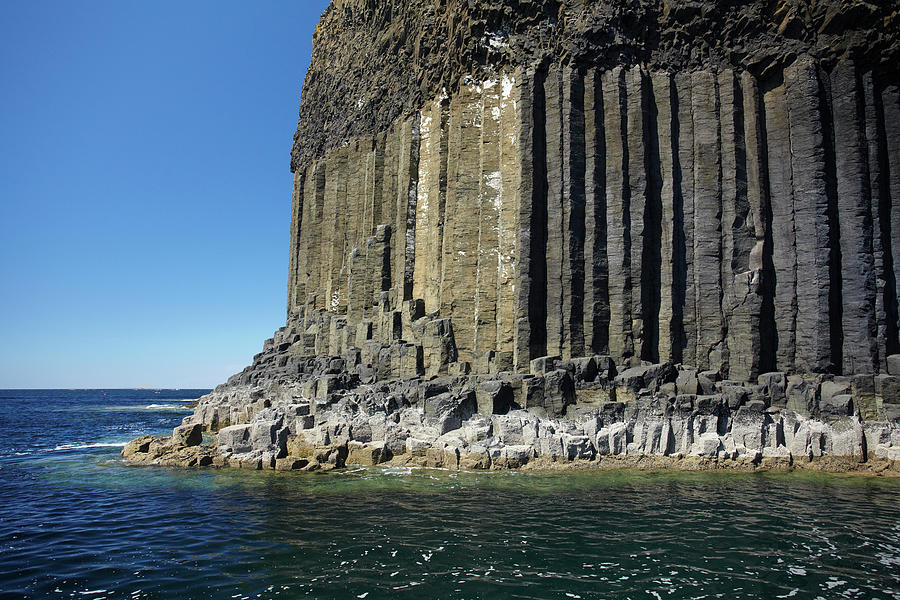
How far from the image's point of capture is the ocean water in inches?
411

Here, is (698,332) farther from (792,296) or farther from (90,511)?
(90,511)

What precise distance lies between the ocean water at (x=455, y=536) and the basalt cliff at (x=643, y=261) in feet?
7.27

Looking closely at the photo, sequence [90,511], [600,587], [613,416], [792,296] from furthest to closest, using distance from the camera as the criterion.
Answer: [792,296]
[613,416]
[90,511]
[600,587]

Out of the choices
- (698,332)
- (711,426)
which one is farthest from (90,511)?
(698,332)

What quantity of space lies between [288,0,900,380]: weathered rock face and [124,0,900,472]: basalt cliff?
82 millimetres

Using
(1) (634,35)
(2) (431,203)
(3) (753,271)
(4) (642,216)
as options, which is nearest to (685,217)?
(4) (642,216)

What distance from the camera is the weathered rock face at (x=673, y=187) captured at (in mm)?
23594

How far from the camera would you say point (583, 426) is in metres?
21.3

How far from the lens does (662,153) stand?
2606 centimetres

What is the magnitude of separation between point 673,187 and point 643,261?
3.43 m

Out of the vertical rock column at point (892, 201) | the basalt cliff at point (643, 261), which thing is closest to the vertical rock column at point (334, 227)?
the basalt cliff at point (643, 261)

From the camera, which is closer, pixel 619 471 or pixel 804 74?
pixel 619 471

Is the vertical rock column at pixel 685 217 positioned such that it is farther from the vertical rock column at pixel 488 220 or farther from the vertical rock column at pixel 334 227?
the vertical rock column at pixel 334 227

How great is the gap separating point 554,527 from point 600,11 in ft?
71.5
